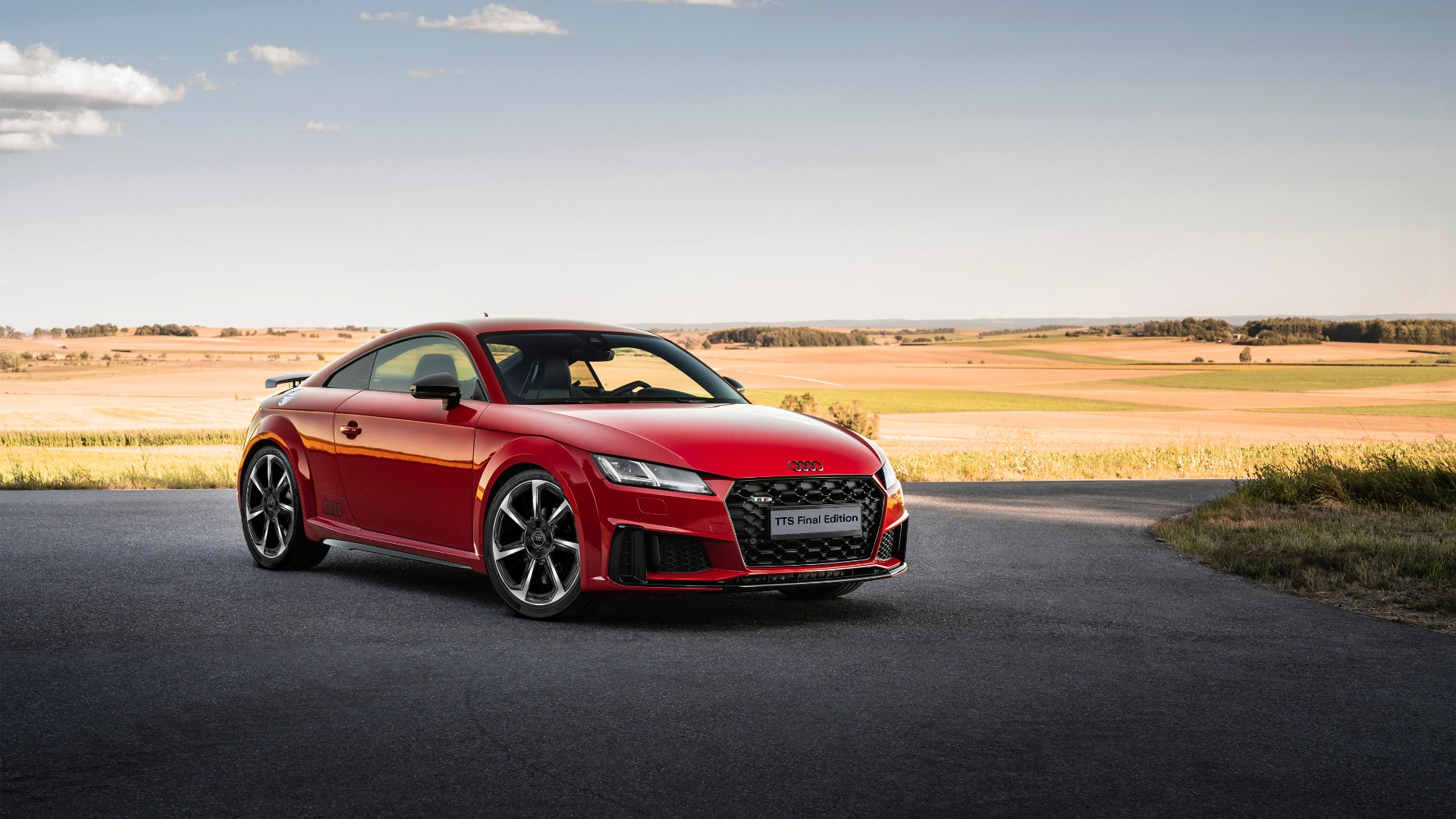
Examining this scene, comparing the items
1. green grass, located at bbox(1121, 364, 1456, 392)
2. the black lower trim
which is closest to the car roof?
the black lower trim

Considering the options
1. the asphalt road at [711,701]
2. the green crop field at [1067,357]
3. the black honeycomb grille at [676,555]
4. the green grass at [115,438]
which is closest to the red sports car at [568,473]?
the black honeycomb grille at [676,555]

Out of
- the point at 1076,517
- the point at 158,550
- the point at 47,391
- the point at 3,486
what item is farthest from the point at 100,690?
the point at 47,391

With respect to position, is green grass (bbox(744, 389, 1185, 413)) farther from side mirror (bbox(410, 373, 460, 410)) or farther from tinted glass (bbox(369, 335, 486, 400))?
side mirror (bbox(410, 373, 460, 410))

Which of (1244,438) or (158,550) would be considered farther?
(1244,438)

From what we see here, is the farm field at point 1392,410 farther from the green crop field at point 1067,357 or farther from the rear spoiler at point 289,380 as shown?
the rear spoiler at point 289,380

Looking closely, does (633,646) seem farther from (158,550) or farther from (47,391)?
(47,391)

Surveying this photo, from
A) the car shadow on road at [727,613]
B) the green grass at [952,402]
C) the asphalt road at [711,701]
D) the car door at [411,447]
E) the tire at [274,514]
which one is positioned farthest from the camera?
the green grass at [952,402]

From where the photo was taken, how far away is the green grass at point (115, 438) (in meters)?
51.2

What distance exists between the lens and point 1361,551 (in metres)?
9.66

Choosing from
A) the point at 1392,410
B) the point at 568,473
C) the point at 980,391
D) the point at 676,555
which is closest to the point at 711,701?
the point at 676,555

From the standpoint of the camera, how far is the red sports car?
6.65 m

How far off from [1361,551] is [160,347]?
473 feet

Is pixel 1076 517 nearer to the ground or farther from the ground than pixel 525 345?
nearer to the ground

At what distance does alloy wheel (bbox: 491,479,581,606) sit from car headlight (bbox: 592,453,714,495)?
32cm
